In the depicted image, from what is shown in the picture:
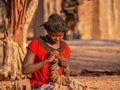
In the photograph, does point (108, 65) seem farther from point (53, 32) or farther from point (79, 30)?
point (79, 30)

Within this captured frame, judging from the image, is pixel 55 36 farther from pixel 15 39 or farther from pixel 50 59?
pixel 15 39

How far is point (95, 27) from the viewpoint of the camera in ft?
80.0

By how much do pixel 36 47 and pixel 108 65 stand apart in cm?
662

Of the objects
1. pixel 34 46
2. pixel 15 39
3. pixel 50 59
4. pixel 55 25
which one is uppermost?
pixel 55 25

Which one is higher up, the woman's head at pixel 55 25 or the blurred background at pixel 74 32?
the woman's head at pixel 55 25

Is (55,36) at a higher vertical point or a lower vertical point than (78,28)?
higher

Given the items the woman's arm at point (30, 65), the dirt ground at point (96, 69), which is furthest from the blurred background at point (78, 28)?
the woman's arm at point (30, 65)

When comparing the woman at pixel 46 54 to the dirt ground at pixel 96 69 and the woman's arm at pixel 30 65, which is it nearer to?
the woman's arm at pixel 30 65

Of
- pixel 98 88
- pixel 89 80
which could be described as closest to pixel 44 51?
pixel 98 88

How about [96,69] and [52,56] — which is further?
[96,69]

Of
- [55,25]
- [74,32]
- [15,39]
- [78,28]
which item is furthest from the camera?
[78,28]

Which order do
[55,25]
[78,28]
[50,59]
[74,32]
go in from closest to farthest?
1. [50,59]
2. [55,25]
3. [74,32]
4. [78,28]

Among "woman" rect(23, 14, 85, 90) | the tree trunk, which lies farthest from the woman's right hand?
the tree trunk

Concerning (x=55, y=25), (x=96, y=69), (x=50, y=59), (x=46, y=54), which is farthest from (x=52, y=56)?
(x=96, y=69)
